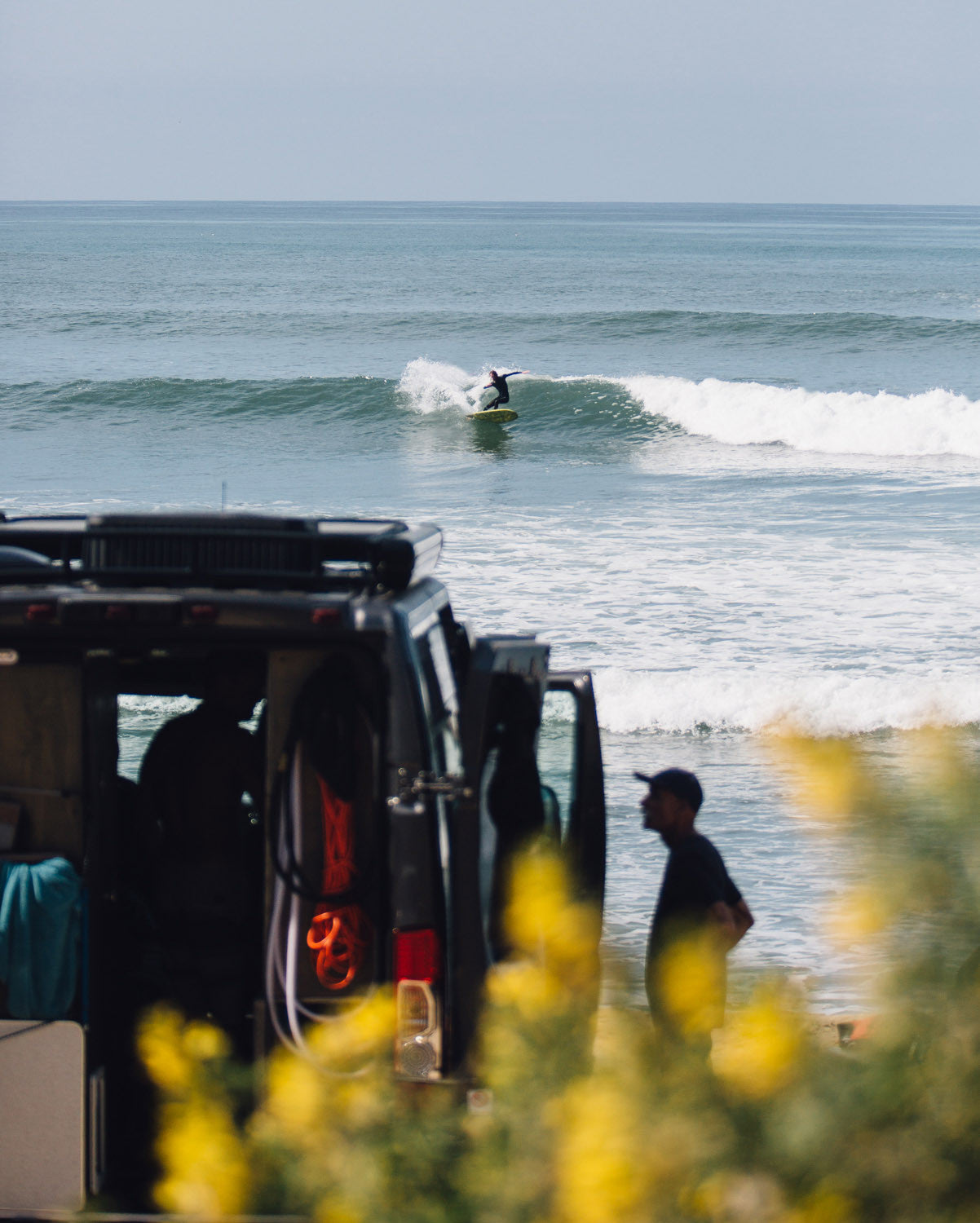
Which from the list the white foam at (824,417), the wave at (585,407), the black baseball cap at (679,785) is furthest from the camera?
the wave at (585,407)

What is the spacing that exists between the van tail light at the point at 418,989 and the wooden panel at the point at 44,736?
31.6 inches

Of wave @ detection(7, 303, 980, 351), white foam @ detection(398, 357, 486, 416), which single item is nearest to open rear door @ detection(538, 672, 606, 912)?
white foam @ detection(398, 357, 486, 416)

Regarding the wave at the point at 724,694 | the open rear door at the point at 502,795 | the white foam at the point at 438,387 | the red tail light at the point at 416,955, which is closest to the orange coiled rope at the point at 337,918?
the red tail light at the point at 416,955

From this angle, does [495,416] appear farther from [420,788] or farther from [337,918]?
[420,788]

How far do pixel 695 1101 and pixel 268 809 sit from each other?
8.36ft

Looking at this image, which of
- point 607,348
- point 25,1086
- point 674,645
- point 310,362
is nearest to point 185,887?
point 25,1086

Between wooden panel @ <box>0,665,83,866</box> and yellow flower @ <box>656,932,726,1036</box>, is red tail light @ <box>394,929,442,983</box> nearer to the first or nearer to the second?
wooden panel @ <box>0,665,83,866</box>

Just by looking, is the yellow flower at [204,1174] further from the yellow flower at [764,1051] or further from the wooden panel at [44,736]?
the wooden panel at [44,736]

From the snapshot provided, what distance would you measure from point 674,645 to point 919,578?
13.3 feet

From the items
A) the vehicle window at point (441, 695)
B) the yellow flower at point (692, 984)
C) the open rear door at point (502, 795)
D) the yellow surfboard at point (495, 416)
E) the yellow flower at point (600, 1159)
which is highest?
the yellow flower at point (692, 984)

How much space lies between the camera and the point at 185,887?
381 centimetres

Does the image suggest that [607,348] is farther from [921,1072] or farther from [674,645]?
[921,1072]

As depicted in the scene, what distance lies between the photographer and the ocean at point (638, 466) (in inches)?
352

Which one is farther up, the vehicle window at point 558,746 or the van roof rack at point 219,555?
the van roof rack at point 219,555
